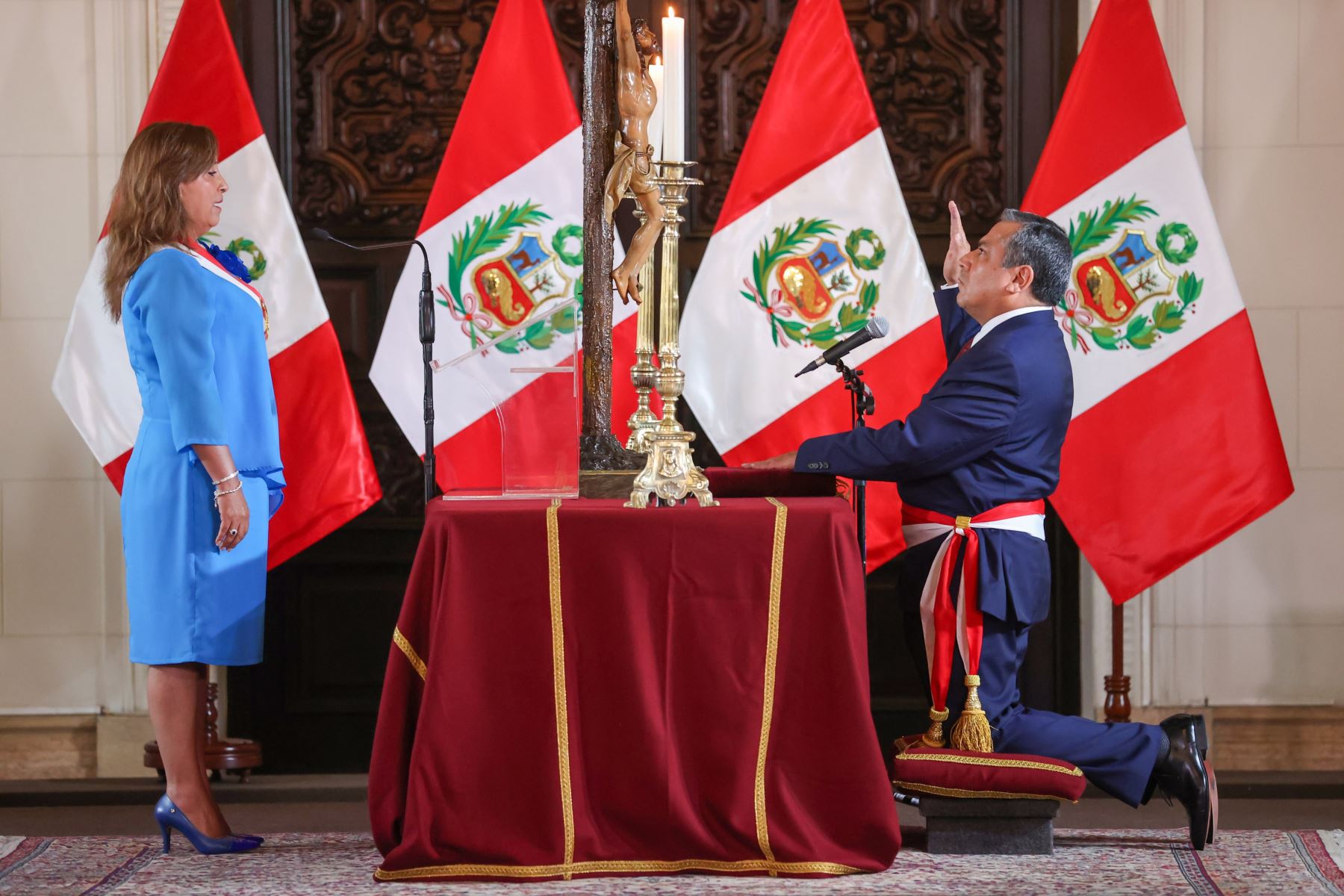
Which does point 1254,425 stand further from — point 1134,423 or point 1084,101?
point 1084,101

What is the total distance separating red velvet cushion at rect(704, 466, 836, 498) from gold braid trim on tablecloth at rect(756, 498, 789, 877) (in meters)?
0.38

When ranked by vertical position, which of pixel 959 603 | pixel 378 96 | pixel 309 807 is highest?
pixel 378 96

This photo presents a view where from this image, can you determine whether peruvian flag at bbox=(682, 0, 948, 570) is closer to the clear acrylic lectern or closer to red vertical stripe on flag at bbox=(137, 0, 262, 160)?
the clear acrylic lectern

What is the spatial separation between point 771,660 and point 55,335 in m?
2.40

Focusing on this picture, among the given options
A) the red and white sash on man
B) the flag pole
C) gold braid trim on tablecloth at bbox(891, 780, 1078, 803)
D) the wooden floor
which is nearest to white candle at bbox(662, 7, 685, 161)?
the red and white sash on man

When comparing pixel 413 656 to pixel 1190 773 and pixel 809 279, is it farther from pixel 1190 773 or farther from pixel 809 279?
pixel 809 279

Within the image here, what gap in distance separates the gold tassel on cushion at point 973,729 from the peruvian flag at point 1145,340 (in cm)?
91

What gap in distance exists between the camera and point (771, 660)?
2449 mm

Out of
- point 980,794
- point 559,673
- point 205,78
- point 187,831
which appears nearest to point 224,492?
point 187,831

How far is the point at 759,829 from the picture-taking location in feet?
8.04

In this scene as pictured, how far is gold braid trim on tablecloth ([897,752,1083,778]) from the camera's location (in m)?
2.63

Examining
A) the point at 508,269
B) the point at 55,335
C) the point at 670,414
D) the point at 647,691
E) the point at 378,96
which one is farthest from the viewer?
the point at 378,96

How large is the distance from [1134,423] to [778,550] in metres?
1.43

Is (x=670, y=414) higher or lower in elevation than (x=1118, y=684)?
higher
